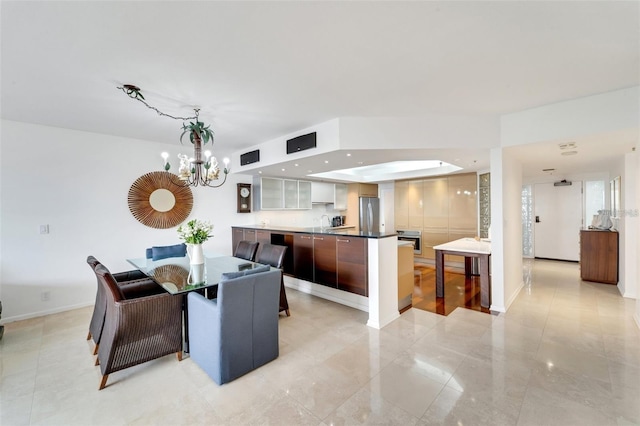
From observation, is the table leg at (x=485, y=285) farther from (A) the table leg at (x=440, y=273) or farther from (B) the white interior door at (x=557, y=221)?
(B) the white interior door at (x=557, y=221)

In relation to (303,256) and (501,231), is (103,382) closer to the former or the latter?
(303,256)

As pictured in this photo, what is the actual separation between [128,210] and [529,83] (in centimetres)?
540

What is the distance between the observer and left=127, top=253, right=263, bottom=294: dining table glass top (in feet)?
7.79

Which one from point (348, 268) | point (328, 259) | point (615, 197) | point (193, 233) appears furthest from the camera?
point (615, 197)

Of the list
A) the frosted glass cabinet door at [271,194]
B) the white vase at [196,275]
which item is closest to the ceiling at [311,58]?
the white vase at [196,275]

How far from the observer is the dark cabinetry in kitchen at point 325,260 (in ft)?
12.2

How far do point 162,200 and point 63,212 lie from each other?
4.04ft

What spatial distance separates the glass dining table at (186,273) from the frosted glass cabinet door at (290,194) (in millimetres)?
2702

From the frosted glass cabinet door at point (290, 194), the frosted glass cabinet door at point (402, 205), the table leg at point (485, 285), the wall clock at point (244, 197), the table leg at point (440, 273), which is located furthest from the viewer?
the frosted glass cabinet door at point (402, 205)

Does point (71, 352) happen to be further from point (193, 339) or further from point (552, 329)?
point (552, 329)

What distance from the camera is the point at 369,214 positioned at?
7141 mm

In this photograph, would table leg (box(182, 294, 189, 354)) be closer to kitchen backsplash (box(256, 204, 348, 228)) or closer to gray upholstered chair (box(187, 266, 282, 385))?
gray upholstered chair (box(187, 266, 282, 385))

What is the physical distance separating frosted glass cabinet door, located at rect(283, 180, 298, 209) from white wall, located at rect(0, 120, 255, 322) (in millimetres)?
2483

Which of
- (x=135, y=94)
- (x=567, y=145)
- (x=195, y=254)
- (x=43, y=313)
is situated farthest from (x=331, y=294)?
(x=43, y=313)
